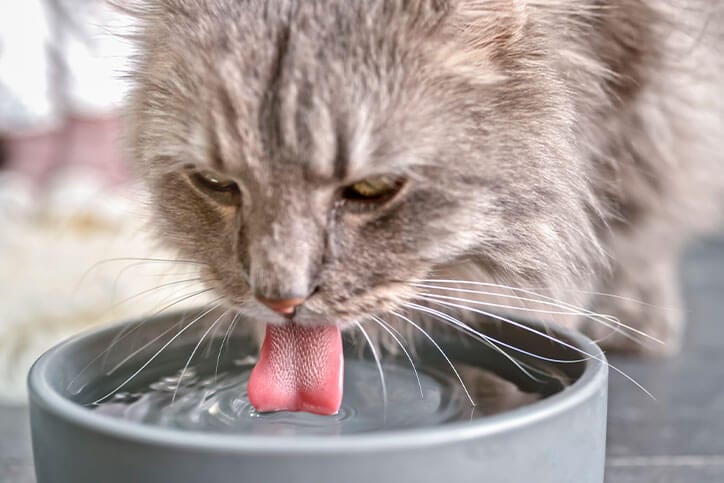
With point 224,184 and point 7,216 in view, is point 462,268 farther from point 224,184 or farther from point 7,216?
point 7,216

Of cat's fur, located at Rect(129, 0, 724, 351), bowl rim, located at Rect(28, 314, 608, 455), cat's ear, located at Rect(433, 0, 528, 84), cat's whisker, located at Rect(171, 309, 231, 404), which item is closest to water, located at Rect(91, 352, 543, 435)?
cat's whisker, located at Rect(171, 309, 231, 404)

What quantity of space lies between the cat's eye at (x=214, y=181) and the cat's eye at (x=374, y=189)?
0.41 feet

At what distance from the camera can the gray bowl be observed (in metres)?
0.60

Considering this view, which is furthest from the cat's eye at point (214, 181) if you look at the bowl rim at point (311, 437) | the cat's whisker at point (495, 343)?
the bowl rim at point (311, 437)

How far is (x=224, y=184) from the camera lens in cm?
96

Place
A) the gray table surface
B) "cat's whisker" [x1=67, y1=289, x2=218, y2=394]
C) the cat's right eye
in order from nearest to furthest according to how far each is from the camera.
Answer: "cat's whisker" [x1=67, y1=289, x2=218, y2=394] → the cat's right eye → the gray table surface

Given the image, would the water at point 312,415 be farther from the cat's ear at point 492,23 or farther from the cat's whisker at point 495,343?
the cat's ear at point 492,23

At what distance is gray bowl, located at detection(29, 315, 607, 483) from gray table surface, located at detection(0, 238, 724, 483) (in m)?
0.40

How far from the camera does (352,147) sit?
2.83 ft

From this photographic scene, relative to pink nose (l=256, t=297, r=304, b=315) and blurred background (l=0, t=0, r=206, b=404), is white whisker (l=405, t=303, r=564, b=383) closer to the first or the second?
pink nose (l=256, t=297, r=304, b=315)

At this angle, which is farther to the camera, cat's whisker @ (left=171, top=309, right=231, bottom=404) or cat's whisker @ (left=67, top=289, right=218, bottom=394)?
cat's whisker @ (left=171, top=309, right=231, bottom=404)

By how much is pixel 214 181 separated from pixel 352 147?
0.61 ft

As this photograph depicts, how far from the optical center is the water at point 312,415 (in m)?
0.89

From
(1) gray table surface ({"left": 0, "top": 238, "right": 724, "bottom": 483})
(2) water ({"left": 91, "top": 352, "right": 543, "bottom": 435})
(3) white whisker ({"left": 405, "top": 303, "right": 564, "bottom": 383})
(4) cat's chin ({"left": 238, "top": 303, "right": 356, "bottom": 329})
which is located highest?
(4) cat's chin ({"left": 238, "top": 303, "right": 356, "bottom": 329})
